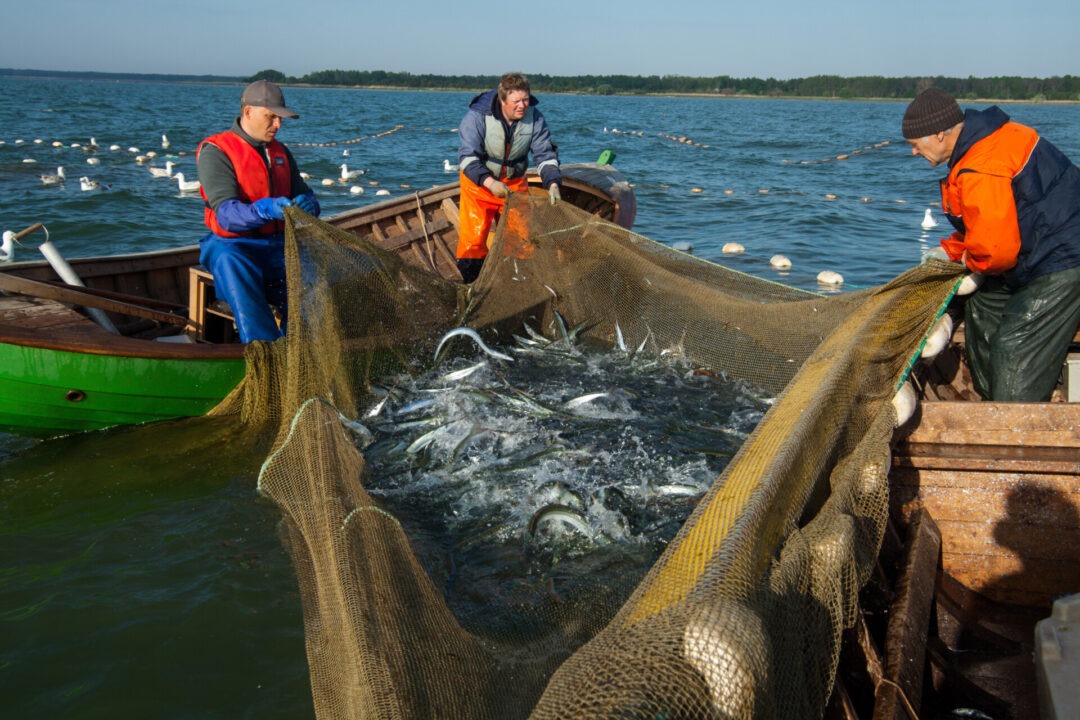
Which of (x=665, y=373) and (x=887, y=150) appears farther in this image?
(x=887, y=150)

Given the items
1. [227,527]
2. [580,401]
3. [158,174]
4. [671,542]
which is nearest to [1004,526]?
[671,542]

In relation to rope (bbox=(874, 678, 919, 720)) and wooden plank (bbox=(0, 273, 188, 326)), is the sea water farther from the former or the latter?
rope (bbox=(874, 678, 919, 720))

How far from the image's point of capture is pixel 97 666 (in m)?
4.00

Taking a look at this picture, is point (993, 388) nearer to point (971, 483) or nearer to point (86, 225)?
point (971, 483)

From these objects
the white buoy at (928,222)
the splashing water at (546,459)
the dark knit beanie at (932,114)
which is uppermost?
the dark knit beanie at (932,114)

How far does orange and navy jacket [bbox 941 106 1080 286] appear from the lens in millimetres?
4652

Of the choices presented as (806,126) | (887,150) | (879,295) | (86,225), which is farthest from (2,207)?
(806,126)

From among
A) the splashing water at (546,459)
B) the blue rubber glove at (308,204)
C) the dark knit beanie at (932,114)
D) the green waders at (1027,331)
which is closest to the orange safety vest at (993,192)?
the dark knit beanie at (932,114)

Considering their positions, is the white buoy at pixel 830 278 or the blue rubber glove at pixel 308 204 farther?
the white buoy at pixel 830 278

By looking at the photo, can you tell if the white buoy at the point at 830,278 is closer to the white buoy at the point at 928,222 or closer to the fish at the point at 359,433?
the white buoy at the point at 928,222

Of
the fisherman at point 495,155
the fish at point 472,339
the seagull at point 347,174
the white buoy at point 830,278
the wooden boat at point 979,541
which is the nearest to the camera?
the wooden boat at point 979,541

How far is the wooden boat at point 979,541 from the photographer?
3.43 m

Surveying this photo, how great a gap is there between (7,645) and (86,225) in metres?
14.2

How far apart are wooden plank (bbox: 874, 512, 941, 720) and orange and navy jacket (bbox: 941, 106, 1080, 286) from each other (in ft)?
6.06
